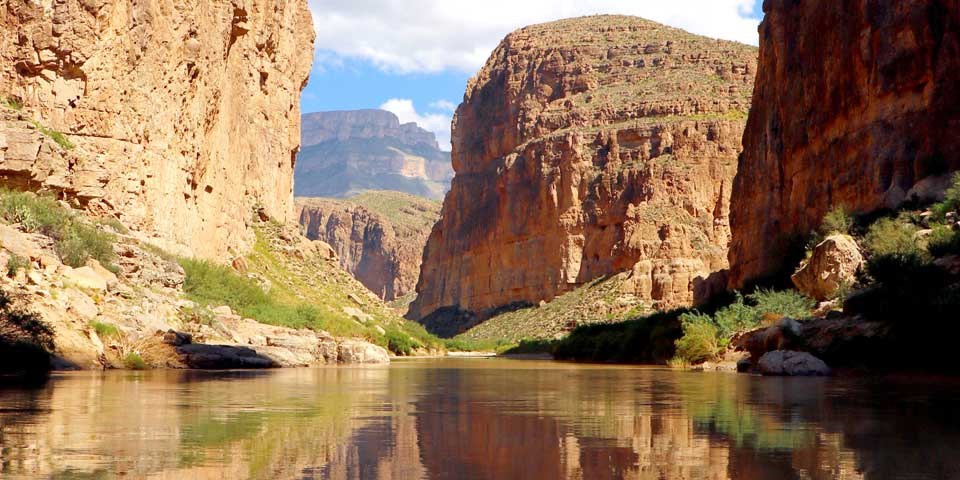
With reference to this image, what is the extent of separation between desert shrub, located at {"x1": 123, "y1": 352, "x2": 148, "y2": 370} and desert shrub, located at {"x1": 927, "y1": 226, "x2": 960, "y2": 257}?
19076mm

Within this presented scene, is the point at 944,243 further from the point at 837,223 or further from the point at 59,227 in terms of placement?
the point at 59,227

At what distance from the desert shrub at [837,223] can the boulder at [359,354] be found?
656 inches

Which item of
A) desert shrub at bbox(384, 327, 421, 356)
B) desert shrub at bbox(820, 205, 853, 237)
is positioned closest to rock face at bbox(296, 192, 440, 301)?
desert shrub at bbox(384, 327, 421, 356)

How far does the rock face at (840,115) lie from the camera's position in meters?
34.6

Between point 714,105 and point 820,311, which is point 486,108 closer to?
point 714,105

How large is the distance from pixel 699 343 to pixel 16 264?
21.2 metres

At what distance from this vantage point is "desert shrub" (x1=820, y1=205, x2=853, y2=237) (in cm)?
3472

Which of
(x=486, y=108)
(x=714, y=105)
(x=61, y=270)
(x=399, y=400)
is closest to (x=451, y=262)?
A: (x=486, y=108)

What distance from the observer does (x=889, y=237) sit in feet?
99.0

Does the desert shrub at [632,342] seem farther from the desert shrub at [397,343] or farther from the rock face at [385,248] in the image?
the rock face at [385,248]

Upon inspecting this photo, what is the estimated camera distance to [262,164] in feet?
193

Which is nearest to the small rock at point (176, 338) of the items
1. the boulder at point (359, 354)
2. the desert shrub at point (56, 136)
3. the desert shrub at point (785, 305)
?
the boulder at point (359, 354)

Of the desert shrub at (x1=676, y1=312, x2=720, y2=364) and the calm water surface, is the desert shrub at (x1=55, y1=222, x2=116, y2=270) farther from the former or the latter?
the desert shrub at (x1=676, y1=312, x2=720, y2=364)

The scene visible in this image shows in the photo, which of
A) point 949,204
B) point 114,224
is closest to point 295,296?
point 114,224
